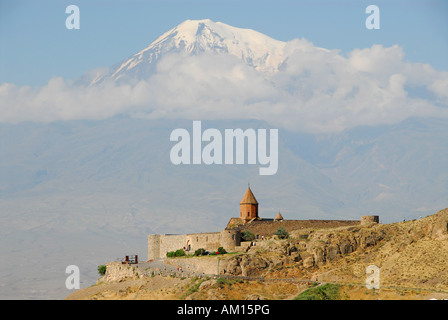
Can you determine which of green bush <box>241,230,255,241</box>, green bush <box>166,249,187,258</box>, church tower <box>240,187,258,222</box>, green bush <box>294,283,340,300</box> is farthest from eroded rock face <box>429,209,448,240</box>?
church tower <box>240,187,258,222</box>

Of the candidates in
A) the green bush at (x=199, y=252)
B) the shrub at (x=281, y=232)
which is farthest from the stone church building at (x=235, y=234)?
the green bush at (x=199, y=252)

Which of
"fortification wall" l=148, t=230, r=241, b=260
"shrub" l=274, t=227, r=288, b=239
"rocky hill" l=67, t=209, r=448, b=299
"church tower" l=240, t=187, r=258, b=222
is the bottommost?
"rocky hill" l=67, t=209, r=448, b=299

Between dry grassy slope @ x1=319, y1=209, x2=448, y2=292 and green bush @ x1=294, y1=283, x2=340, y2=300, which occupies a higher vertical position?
dry grassy slope @ x1=319, y1=209, x2=448, y2=292

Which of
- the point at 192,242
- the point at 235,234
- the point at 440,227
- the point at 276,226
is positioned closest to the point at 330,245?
the point at 440,227

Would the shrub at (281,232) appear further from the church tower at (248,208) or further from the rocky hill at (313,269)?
the church tower at (248,208)

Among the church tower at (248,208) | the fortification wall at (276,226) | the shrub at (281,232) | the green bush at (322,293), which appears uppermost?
the church tower at (248,208)

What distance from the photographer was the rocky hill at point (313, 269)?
7575 centimetres

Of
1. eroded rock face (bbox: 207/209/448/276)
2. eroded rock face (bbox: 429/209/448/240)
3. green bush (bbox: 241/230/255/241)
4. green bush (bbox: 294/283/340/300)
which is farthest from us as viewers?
green bush (bbox: 241/230/255/241)

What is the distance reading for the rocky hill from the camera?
2982 inches

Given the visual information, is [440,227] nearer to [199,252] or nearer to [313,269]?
[313,269]

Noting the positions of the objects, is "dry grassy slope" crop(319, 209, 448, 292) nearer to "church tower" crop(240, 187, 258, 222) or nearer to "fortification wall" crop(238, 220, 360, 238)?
"fortification wall" crop(238, 220, 360, 238)

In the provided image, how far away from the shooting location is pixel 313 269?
8419 cm
